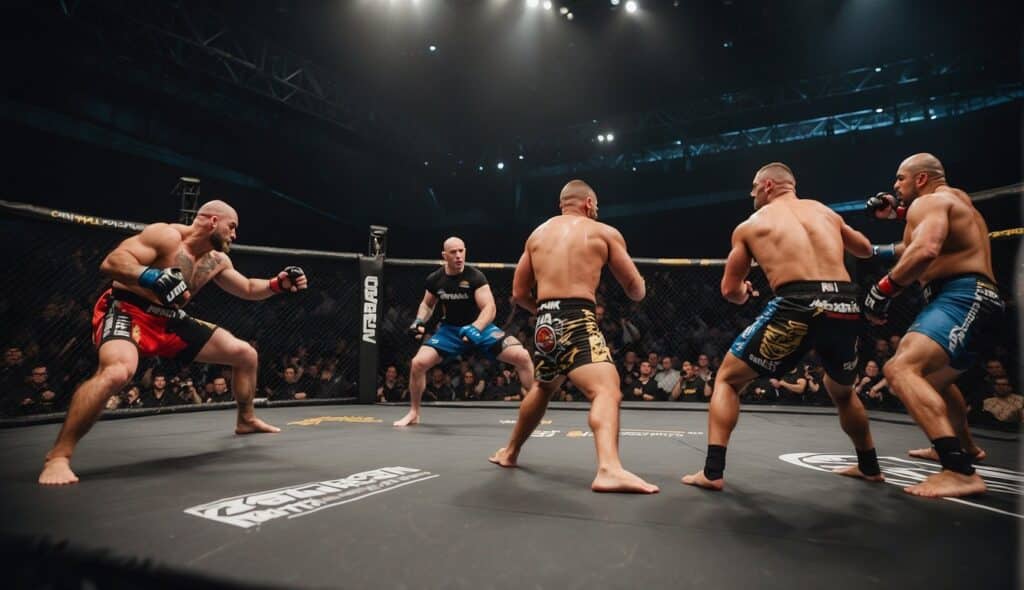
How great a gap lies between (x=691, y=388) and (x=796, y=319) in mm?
4241

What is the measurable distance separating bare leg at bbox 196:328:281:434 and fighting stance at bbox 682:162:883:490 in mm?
2507

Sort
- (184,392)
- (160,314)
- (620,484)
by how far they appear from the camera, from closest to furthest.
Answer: (620,484)
(160,314)
(184,392)

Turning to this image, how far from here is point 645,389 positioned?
6.27 metres

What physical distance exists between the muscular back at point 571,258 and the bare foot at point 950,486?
142 centimetres

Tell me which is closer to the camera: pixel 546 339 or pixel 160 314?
pixel 546 339

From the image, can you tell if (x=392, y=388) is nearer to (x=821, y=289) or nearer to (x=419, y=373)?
(x=419, y=373)

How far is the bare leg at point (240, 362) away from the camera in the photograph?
293 centimetres

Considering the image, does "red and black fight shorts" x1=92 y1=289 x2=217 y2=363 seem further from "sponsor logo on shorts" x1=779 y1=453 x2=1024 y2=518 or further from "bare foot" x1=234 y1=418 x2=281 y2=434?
"sponsor logo on shorts" x1=779 y1=453 x2=1024 y2=518

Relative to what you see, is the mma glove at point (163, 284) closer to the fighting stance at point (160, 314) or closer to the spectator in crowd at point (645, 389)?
the fighting stance at point (160, 314)

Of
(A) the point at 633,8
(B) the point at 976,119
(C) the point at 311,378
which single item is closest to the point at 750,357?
(C) the point at 311,378

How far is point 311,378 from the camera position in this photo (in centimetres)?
689

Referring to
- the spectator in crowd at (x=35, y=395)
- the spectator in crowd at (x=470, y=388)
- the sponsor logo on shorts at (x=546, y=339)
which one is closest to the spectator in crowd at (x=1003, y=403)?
the sponsor logo on shorts at (x=546, y=339)

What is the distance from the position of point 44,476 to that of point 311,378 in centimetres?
501

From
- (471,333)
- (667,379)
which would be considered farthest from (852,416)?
(667,379)
